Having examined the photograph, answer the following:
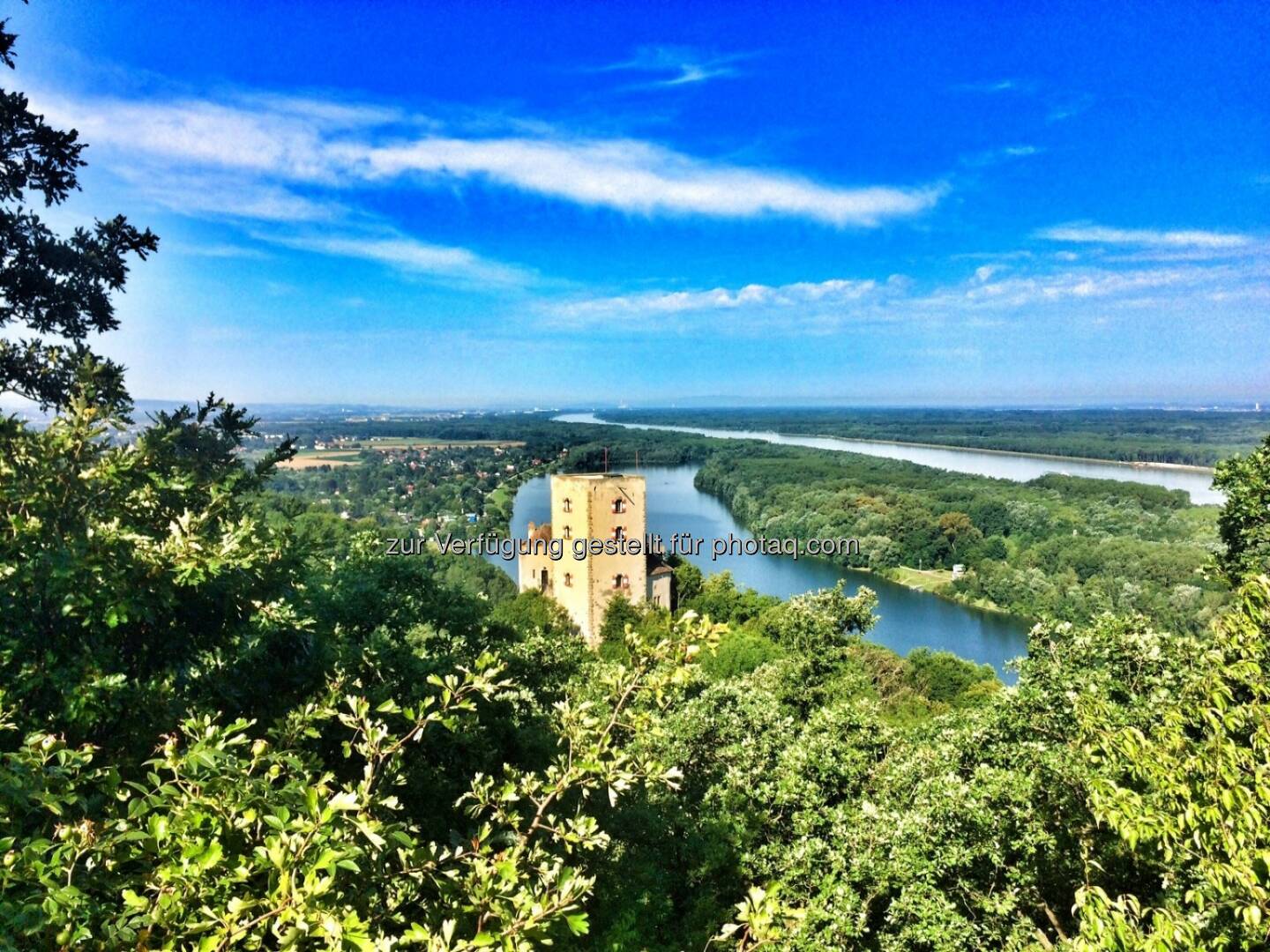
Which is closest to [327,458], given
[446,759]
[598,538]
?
[598,538]

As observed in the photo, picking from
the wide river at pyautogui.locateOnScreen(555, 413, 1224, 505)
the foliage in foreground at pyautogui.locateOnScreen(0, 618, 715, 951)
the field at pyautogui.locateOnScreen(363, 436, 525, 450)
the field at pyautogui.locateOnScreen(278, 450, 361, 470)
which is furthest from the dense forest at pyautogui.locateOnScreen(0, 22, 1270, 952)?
the wide river at pyautogui.locateOnScreen(555, 413, 1224, 505)

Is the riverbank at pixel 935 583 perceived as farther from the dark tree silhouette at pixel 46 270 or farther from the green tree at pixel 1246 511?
the dark tree silhouette at pixel 46 270

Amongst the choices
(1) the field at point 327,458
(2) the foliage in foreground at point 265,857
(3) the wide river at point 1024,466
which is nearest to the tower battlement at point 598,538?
(1) the field at point 327,458

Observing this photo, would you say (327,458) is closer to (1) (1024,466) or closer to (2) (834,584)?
(2) (834,584)

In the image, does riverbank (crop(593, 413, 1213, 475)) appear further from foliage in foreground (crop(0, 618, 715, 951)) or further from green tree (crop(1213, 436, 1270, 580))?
foliage in foreground (crop(0, 618, 715, 951))

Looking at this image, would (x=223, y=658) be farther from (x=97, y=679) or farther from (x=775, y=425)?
(x=775, y=425)

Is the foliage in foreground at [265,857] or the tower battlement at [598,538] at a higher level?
the foliage in foreground at [265,857]
